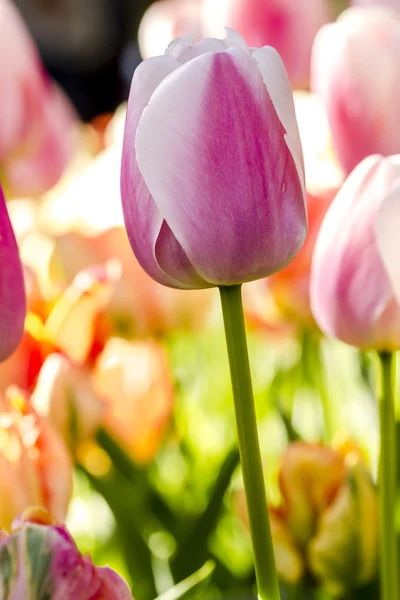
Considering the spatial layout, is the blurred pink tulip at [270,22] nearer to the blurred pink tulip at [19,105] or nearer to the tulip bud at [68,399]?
the blurred pink tulip at [19,105]

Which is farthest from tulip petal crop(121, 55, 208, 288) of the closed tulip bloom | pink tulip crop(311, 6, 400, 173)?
pink tulip crop(311, 6, 400, 173)

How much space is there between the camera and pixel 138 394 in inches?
15.5

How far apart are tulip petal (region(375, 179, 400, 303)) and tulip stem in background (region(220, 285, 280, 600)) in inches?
1.7

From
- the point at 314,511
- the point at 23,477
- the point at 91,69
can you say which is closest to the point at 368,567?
the point at 314,511

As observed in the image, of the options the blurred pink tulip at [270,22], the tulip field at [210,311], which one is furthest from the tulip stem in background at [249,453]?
the blurred pink tulip at [270,22]

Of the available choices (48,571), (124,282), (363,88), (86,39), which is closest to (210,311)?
(124,282)

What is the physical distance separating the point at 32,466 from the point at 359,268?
0.12 metres

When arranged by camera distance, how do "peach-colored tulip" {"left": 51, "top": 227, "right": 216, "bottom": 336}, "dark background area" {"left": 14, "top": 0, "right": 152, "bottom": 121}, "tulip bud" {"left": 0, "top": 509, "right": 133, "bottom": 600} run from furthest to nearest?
1. "dark background area" {"left": 14, "top": 0, "right": 152, "bottom": 121}
2. "peach-colored tulip" {"left": 51, "top": 227, "right": 216, "bottom": 336}
3. "tulip bud" {"left": 0, "top": 509, "right": 133, "bottom": 600}

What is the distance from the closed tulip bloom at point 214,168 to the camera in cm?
20

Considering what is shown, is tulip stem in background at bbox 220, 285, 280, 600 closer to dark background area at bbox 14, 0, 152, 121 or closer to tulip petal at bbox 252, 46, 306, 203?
tulip petal at bbox 252, 46, 306, 203

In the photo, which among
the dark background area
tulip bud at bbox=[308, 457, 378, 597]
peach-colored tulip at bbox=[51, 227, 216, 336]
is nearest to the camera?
tulip bud at bbox=[308, 457, 378, 597]

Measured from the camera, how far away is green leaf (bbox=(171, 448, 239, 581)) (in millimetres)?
365

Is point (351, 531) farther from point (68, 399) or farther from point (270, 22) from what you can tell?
point (270, 22)

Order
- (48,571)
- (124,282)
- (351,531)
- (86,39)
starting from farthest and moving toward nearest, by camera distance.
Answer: (86,39) → (124,282) → (351,531) → (48,571)
